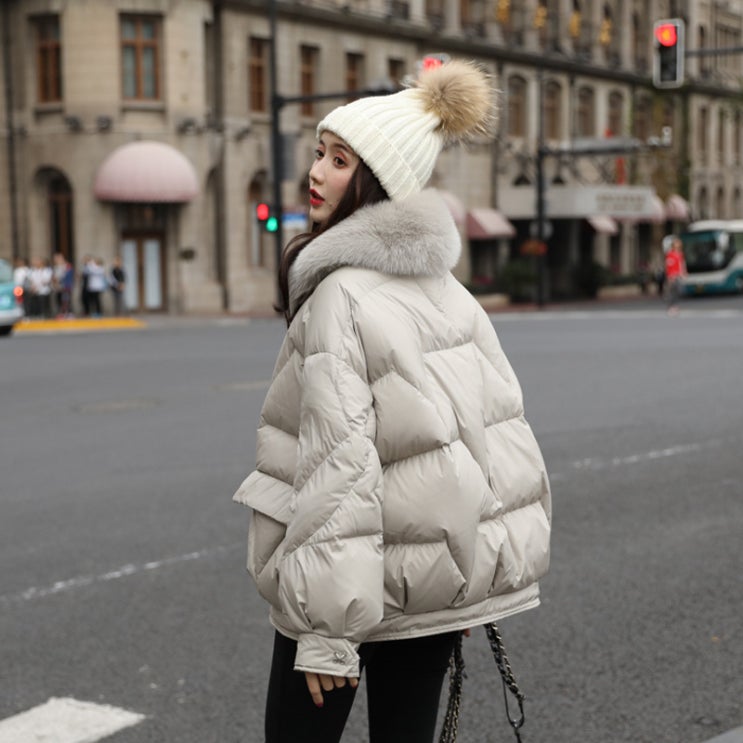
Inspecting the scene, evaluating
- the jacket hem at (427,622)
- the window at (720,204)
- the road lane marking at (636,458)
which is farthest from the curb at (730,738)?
the window at (720,204)

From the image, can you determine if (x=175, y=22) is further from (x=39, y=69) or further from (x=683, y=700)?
(x=683, y=700)

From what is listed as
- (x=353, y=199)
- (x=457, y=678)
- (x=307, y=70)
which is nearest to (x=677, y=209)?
(x=307, y=70)

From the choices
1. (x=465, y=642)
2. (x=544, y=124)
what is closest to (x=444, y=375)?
(x=465, y=642)

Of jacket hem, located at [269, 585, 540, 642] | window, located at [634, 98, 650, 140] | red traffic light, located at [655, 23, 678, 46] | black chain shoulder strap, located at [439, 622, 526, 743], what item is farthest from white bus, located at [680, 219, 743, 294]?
jacket hem, located at [269, 585, 540, 642]

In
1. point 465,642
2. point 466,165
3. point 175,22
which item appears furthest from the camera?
point 466,165

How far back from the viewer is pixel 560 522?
8.04 m

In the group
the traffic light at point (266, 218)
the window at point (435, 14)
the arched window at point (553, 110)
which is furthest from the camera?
the arched window at point (553, 110)

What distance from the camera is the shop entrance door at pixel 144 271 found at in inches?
1465

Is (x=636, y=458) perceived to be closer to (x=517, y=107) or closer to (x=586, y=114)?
(x=517, y=107)

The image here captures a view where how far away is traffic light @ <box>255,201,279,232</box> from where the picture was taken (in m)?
32.8

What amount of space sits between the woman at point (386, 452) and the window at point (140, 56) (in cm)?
3482

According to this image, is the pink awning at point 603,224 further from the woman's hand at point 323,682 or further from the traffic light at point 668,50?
the woman's hand at point 323,682

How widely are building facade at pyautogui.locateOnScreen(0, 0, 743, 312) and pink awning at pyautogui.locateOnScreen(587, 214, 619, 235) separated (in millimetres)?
1351

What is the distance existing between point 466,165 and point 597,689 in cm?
4423
